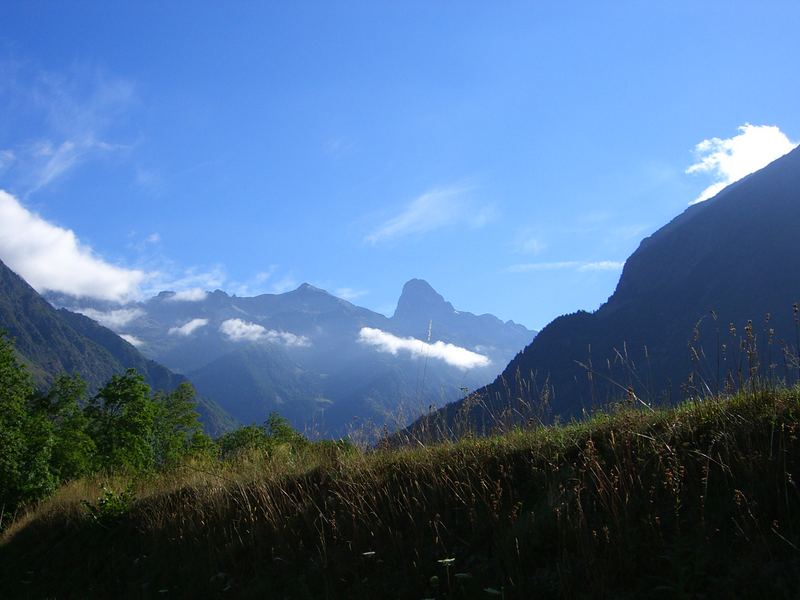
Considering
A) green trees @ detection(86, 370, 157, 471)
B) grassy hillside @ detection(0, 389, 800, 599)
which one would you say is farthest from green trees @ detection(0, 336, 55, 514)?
grassy hillside @ detection(0, 389, 800, 599)

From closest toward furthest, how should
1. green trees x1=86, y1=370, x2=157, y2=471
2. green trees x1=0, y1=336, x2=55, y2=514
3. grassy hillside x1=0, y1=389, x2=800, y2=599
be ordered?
→ grassy hillside x1=0, y1=389, x2=800, y2=599 < green trees x1=0, y1=336, x2=55, y2=514 < green trees x1=86, y1=370, x2=157, y2=471

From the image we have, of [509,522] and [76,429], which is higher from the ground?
[76,429]

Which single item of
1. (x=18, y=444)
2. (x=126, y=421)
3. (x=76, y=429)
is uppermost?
(x=76, y=429)

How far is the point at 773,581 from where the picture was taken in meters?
3.51

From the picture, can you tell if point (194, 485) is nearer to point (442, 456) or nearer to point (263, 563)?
point (263, 563)

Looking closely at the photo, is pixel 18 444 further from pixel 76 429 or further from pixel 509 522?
pixel 509 522

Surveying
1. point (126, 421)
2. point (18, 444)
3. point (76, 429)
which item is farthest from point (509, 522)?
point (76, 429)

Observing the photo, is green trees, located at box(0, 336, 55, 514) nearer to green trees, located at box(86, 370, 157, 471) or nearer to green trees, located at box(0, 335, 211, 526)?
green trees, located at box(0, 335, 211, 526)

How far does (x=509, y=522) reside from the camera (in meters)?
5.16

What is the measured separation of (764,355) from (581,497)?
2676mm

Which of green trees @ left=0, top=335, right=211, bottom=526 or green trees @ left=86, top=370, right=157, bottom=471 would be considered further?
green trees @ left=86, top=370, right=157, bottom=471

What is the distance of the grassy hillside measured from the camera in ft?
13.2

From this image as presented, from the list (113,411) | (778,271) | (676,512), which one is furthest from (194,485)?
(778,271)

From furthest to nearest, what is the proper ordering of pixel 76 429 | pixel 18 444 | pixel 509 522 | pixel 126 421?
pixel 126 421 → pixel 76 429 → pixel 18 444 → pixel 509 522
